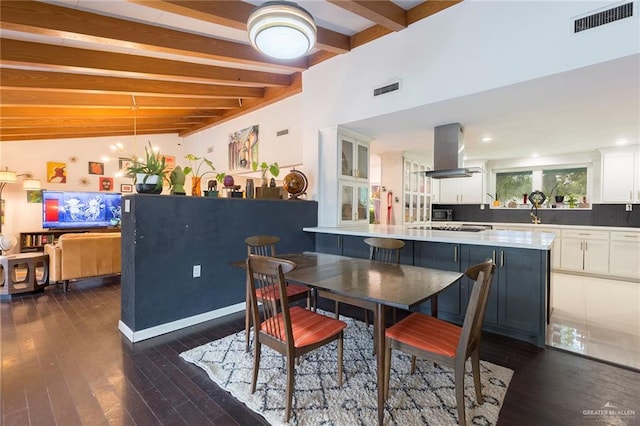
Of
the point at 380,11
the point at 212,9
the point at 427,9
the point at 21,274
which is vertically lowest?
the point at 21,274

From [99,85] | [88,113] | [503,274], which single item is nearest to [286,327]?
[503,274]

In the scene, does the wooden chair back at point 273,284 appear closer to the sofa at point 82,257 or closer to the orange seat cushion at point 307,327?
the orange seat cushion at point 307,327

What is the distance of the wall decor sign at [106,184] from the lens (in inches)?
265

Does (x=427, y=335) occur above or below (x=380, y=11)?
below

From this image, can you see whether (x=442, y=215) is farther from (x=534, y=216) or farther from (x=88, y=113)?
(x=88, y=113)

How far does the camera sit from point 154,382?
2027 millimetres

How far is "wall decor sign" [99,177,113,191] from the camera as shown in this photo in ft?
22.1

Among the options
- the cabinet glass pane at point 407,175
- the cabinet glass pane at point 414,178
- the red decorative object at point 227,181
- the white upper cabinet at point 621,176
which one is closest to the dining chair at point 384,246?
the red decorative object at point 227,181

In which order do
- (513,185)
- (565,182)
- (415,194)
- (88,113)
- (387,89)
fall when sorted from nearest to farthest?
1. (387,89)
2. (88,113)
3. (565,182)
4. (415,194)
5. (513,185)

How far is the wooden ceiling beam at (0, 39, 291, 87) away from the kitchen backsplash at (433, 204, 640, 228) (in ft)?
17.9

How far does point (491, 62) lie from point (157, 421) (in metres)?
3.69

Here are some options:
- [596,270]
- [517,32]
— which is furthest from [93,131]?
[596,270]

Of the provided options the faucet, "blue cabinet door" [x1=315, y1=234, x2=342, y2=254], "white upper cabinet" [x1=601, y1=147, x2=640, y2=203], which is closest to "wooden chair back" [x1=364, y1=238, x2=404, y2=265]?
"blue cabinet door" [x1=315, y1=234, x2=342, y2=254]

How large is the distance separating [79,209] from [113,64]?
4367mm
